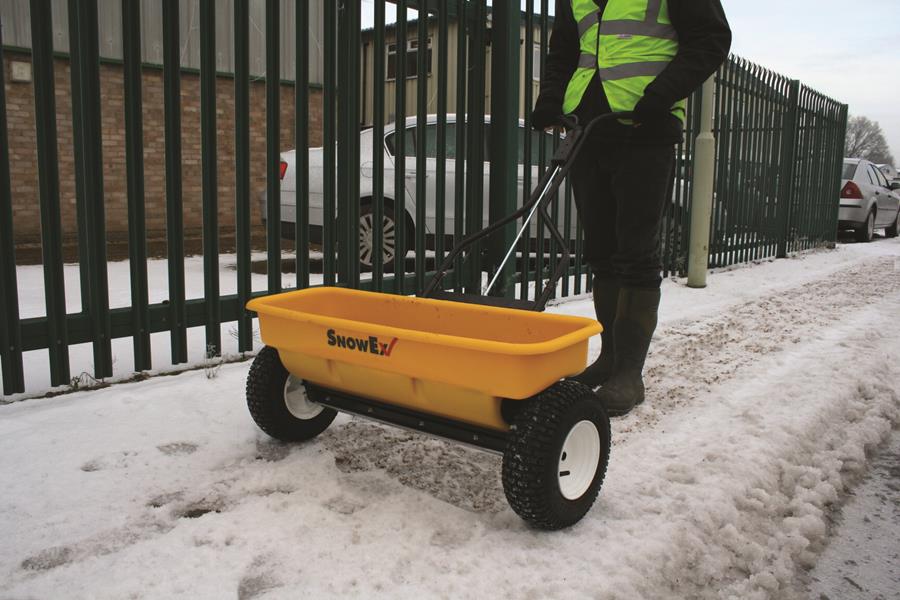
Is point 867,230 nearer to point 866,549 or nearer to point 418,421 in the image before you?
point 866,549

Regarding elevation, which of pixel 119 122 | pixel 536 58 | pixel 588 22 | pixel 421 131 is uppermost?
pixel 536 58

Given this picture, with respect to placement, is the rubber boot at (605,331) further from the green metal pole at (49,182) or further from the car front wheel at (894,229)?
the car front wheel at (894,229)

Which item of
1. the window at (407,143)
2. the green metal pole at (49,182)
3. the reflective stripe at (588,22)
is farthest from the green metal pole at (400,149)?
the green metal pole at (49,182)

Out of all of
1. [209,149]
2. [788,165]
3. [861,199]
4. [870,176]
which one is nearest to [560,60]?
[209,149]

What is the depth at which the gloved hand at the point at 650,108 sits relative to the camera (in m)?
2.66

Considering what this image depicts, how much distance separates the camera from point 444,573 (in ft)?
5.90

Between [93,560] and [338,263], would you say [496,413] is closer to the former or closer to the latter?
[93,560]

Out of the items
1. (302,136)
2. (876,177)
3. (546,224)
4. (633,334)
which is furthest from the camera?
(876,177)

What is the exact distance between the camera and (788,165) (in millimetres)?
9711

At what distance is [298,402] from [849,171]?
46.0ft

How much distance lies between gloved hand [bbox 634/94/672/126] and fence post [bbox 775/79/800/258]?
25.1ft

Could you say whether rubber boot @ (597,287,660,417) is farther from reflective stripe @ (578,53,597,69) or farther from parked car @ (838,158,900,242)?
parked car @ (838,158,900,242)

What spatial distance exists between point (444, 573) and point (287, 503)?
571 mm

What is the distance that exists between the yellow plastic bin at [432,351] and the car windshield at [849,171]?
13448 mm
